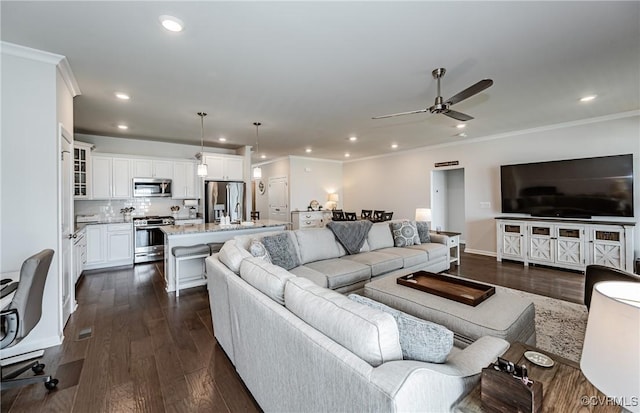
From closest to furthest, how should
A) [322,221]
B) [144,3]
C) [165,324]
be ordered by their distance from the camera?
[144,3], [165,324], [322,221]

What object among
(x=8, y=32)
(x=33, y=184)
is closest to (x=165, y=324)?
(x=33, y=184)

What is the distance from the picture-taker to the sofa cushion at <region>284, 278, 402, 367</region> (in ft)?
3.33

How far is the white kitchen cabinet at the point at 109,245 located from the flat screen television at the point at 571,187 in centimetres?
763

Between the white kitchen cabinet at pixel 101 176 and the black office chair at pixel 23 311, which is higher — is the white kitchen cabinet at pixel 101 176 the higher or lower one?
the higher one

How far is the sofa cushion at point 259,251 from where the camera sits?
281cm

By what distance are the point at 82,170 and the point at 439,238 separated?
262 inches

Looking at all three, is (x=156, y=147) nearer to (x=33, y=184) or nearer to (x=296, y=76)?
(x=33, y=184)

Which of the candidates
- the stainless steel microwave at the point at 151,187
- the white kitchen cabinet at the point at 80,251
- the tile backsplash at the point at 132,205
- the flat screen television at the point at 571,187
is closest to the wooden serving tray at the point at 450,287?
the flat screen television at the point at 571,187

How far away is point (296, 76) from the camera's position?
9.99 ft

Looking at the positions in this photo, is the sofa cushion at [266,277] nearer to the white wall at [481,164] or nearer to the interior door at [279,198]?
the white wall at [481,164]

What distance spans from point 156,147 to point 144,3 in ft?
16.7

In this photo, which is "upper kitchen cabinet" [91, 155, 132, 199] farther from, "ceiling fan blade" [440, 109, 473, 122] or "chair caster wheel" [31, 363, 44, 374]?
"ceiling fan blade" [440, 109, 473, 122]

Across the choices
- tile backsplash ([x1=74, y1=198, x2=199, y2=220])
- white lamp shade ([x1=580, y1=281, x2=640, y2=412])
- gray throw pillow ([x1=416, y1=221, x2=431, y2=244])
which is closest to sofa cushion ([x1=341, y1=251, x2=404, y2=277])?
gray throw pillow ([x1=416, y1=221, x2=431, y2=244])

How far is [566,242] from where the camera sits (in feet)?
15.6
